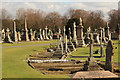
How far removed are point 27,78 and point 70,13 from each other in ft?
297

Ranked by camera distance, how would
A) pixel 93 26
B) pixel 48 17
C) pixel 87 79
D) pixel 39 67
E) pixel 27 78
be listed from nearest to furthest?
pixel 87 79 → pixel 27 78 → pixel 39 67 → pixel 93 26 → pixel 48 17

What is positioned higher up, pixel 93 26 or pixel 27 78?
pixel 93 26

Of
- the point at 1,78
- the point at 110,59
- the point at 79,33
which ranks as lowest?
the point at 1,78

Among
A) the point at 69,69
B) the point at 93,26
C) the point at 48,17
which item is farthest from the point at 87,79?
the point at 48,17

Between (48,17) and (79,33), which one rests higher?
(48,17)

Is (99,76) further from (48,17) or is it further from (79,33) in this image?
(48,17)

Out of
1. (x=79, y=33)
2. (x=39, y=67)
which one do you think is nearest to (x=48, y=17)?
(x=79, y=33)

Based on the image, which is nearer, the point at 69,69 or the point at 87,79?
the point at 87,79

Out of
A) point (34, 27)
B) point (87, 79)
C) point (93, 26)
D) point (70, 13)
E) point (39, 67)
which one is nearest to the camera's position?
point (87, 79)

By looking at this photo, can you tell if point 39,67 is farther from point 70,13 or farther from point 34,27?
point 70,13

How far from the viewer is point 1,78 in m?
10.4

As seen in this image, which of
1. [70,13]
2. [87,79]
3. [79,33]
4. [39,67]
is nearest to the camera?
[87,79]

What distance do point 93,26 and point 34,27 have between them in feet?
90.9

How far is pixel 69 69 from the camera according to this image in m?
12.6
